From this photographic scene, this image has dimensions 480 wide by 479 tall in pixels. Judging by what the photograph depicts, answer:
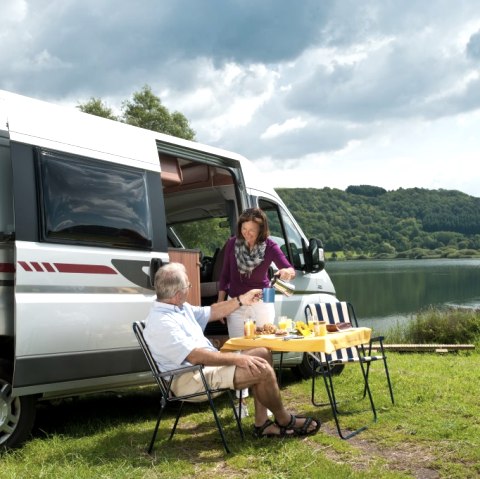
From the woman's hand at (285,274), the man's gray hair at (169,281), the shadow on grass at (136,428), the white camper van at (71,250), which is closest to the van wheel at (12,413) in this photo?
the white camper van at (71,250)

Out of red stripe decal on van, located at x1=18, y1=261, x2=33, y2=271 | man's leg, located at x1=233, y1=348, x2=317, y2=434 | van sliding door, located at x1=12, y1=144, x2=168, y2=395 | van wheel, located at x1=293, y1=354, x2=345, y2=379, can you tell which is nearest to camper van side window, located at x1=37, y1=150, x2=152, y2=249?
van sliding door, located at x1=12, y1=144, x2=168, y2=395

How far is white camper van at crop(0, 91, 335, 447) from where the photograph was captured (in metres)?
4.21

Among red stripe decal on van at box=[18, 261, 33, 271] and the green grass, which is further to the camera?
red stripe decal on van at box=[18, 261, 33, 271]

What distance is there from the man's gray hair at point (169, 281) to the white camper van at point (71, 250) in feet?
1.86

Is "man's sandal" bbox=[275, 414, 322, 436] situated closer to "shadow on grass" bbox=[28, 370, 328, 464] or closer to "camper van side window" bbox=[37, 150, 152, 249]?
"shadow on grass" bbox=[28, 370, 328, 464]

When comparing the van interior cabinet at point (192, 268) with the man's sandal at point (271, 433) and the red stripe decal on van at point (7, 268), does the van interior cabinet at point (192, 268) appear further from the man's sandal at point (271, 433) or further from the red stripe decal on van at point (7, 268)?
the red stripe decal on van at point (7, 268)

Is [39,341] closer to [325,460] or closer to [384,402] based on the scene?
[325,460]

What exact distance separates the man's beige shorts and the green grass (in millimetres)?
452

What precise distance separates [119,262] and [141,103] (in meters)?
23.4

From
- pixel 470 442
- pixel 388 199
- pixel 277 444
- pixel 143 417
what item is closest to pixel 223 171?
pixel 143 417

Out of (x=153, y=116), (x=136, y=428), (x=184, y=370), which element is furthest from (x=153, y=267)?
(x=153, y=116)

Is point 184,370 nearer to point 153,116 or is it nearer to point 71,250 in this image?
point 71,250

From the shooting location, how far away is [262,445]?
4.36 meters

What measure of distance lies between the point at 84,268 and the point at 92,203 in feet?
1.70
